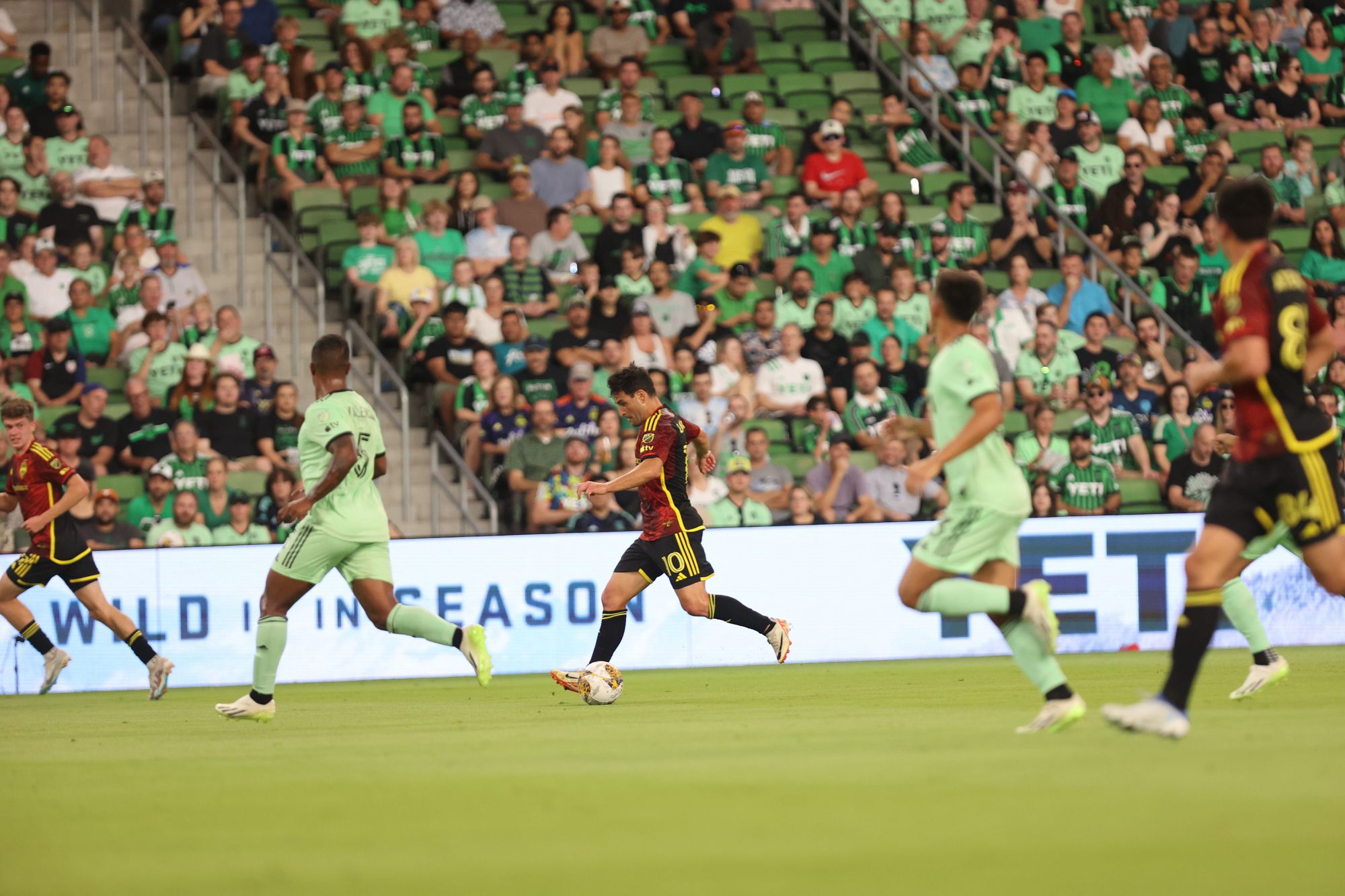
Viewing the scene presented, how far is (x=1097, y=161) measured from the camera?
2119cm

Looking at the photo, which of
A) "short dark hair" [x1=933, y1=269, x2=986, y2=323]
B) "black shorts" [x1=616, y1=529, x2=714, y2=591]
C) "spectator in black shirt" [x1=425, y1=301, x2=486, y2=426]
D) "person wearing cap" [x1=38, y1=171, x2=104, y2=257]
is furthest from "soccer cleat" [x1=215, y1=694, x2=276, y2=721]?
"person wearing cap" [x1=38, y1=171, x2=104, y2=257]

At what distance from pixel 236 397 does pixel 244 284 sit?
254 cm

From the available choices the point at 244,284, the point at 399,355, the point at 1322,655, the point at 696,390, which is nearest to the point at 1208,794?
the point at 1322,655

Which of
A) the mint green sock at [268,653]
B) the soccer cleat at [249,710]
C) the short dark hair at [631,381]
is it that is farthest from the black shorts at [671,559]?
the soccer cleat at [249,710]

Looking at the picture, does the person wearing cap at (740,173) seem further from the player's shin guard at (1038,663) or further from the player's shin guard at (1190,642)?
the player's shin guard at (1190,642)

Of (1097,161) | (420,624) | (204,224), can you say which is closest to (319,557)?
(420,624)

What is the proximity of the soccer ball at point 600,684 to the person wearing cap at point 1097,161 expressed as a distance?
11.8m

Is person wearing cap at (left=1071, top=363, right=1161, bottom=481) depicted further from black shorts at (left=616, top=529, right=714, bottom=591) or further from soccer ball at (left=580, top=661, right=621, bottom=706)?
soccer ball at (left=580, top=661, right=621, bottom=706)

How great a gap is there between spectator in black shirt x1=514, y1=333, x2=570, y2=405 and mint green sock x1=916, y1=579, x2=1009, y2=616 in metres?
9.47

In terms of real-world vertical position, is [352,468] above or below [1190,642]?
below

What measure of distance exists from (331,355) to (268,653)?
1737mm

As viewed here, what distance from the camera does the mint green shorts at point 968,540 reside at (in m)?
8.09

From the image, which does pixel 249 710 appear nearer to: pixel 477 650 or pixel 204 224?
pixel 477 650

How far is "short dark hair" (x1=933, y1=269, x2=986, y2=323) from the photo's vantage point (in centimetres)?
818
